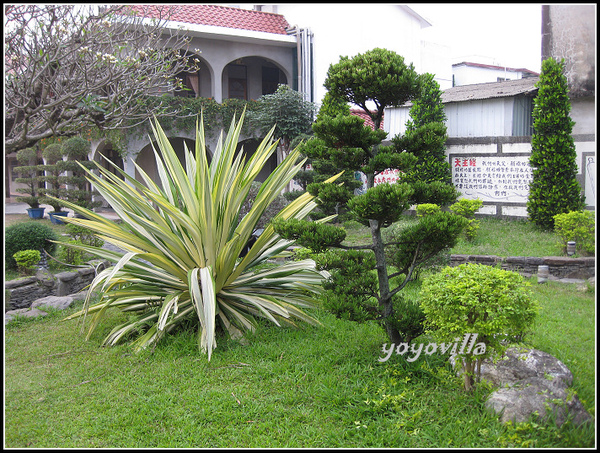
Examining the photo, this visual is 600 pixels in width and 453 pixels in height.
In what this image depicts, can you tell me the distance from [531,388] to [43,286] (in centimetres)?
644

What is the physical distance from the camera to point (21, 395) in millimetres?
3377

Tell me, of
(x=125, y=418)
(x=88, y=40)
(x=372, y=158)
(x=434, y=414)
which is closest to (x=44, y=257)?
(x=88, y=40)

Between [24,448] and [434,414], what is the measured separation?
2.31m

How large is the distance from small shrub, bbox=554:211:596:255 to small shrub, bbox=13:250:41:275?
703 cm

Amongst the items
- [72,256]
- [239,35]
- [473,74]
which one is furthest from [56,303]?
[473,74]

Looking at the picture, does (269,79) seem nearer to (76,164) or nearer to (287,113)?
(287,113)

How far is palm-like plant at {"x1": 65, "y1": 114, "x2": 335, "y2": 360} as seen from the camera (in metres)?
4.14

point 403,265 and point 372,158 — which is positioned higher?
point 372,158

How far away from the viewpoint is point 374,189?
3.19 m

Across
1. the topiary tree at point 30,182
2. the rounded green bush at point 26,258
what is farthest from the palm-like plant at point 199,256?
the topiary tree at point 30,182

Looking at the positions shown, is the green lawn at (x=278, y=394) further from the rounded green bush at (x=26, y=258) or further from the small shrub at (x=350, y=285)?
the rounded green bush at (x=26, y=258)

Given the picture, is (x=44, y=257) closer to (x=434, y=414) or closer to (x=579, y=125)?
(x=434, y=414)

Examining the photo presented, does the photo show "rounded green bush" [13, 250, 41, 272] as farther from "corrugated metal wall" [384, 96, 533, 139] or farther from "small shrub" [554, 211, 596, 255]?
"small shrub" [554, 211, 596, 255]

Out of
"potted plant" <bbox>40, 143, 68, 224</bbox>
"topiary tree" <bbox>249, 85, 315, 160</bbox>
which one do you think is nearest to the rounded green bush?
"potted plant" <bbox>40, 143, 68, 224</bbox>
